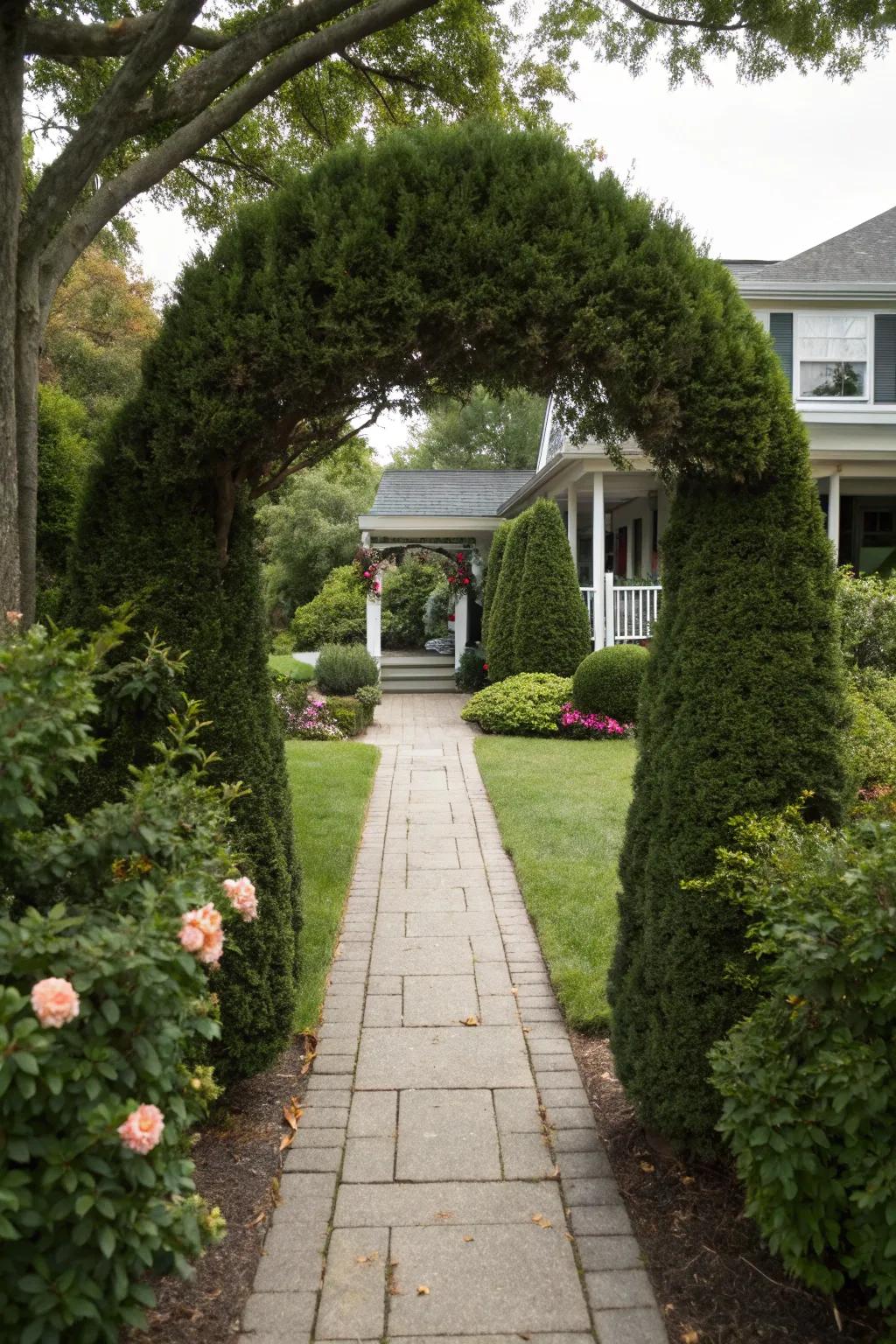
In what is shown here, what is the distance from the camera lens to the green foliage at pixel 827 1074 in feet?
6.72

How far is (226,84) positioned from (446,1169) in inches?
217

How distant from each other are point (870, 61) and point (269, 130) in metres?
4.80

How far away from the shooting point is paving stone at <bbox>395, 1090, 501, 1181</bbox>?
3.29m

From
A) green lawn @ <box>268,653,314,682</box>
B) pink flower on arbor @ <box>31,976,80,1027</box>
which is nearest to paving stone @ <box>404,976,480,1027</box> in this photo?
pink flower on arbor @ <box>31,976,80,1027</box>

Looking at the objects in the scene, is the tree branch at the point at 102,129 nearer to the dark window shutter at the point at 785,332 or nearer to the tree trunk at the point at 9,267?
the tree trunk at the point at 9,267

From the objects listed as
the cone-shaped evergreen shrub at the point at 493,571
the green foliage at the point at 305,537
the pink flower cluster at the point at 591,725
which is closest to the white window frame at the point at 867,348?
the cone-shaped evergreen shrub at the point at 493,571

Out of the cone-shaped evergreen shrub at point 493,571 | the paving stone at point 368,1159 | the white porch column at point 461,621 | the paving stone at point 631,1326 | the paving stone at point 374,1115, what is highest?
the cone-shaped evergreen shrub at point 493,571

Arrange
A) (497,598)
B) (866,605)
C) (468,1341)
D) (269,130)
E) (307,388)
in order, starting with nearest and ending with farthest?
1. (468,1341)
2. (307,388)
3. (269,130)
4. (866,605)
5. (497,598)

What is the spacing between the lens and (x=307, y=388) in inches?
129

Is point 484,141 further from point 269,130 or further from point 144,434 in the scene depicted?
point 269,130

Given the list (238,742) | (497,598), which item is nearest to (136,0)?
(238,742)

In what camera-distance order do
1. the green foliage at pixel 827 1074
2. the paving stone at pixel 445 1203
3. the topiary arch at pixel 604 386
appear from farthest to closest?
1. the topiary arch at pixel 604 386
2. the paving stone at pixel 445 1203
3. the green foliage at pixel 827 1074

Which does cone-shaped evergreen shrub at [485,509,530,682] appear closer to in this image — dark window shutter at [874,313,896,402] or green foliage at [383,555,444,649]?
dark window shutter at [874,313,896,402]

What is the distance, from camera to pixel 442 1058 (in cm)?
413
